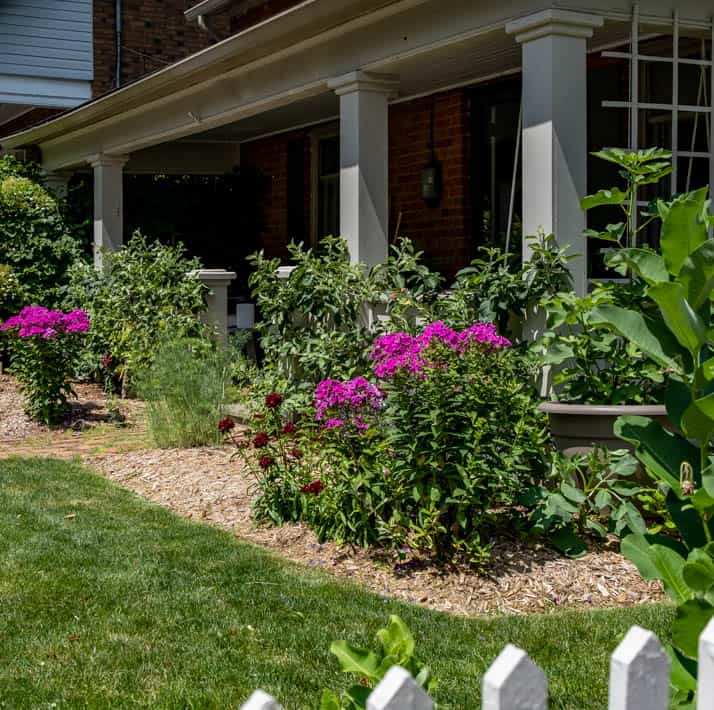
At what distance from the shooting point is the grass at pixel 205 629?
378cm

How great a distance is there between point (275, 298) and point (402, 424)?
3595 millimetres

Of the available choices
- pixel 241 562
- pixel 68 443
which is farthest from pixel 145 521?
pixel 68 443

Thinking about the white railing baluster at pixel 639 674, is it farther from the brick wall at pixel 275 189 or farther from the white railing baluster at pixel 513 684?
the brick wall at pixel 275 189

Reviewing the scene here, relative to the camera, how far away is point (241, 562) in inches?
212

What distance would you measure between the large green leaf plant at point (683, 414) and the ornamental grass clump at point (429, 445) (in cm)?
278

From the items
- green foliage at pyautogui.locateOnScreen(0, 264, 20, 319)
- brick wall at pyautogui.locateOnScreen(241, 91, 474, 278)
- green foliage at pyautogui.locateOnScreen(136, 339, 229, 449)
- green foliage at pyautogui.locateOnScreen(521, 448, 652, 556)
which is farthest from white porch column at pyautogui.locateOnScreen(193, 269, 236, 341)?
green foliage at pyautogui.locateOnScreen(521, 448, 652, 556)

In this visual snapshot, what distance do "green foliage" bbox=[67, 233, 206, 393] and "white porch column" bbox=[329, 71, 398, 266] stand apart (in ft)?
8.70

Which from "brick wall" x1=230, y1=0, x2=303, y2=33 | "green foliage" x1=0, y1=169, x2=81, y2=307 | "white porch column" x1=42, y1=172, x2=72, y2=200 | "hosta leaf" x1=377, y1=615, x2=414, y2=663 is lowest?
"hosta leaf" x1=377, y1=615, x2=414, y2=663

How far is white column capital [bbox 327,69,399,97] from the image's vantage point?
8.54 m

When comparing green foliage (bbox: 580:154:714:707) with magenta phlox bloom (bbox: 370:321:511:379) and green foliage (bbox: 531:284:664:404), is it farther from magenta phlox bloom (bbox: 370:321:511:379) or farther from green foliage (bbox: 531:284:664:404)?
green foliage (bbox: 531:284:664:404)

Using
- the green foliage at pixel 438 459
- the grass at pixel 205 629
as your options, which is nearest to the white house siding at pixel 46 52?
the grass at pixel 205 629

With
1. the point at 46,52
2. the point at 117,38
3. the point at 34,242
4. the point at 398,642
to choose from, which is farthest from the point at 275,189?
the point at 398,642

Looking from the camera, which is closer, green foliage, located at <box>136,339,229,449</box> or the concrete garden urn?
the concrete garden urn

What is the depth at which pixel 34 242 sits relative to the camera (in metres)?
14.8
